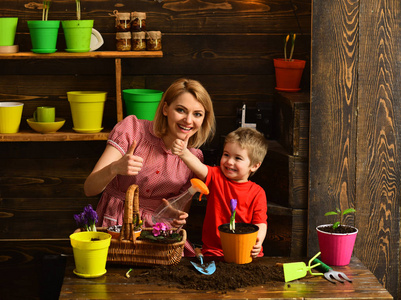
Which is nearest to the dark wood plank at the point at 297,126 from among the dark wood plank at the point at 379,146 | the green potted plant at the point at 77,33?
the dark wood plank at the point at 379,146

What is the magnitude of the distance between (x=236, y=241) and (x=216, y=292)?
0.25 meters

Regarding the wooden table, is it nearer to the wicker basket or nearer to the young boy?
the wicker basket

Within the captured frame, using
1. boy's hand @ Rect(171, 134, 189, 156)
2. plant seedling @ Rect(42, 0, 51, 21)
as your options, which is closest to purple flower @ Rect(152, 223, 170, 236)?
boy's hand @ Rect(171, 134, 189, 156)

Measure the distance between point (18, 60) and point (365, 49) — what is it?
1.89m

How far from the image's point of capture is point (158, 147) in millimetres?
2551

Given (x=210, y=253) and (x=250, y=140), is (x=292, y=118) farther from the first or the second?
(x=210, y=253)

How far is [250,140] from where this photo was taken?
244cm

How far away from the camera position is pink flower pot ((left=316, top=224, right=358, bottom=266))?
2199 millimetres

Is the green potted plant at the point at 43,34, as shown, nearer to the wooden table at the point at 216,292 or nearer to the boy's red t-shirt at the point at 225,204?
the boy's red t-shirt at the point at 225,204

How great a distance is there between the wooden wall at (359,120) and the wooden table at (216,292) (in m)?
0.66

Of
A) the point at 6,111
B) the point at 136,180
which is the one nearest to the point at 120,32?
the point at 6,111

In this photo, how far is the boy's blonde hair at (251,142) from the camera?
243 centimetres

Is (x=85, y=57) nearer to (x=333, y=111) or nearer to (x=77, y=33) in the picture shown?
(x=77, y=33)

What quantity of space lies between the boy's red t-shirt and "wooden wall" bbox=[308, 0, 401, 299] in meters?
0.34
